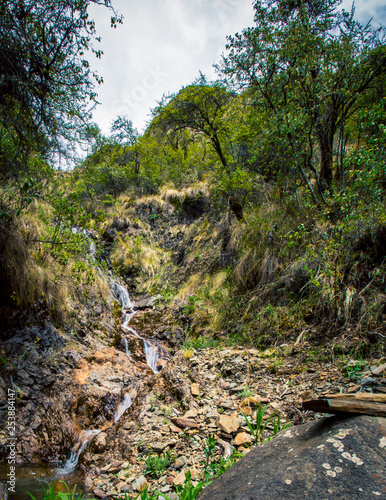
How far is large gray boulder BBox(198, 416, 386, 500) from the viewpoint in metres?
1.01

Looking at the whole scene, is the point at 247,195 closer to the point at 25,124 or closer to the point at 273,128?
the point at 273,128

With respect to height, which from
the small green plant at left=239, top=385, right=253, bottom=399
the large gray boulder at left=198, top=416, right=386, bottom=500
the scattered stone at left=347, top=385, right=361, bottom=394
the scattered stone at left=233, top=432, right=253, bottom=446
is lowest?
the small green plant at left=239, top=385, right=253, bottom=399

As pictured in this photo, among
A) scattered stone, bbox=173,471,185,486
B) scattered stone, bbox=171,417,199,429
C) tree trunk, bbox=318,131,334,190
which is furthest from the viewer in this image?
tree trunk, bbox=318,131,334,190

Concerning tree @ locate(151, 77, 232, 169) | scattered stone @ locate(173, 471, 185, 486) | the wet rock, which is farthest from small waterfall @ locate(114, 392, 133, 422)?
tree @ locate(151, 77, 232, 169)

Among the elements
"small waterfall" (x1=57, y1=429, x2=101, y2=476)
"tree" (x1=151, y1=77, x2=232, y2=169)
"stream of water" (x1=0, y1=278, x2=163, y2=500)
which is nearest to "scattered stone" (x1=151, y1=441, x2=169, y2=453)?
"stream of water" (x1=0, y1=278, x2=163, y2=500)

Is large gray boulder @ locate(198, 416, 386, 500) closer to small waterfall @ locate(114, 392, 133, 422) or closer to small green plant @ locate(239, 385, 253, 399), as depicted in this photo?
small green plant @ locate(239, 385, 253, 399)

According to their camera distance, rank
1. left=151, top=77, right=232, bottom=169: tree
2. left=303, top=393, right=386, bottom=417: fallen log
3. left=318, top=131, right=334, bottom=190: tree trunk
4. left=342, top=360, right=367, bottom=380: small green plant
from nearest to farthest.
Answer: left=303, top=393, right=386, bottom=417: fallen log
left=342, top=360, right=367, bottom=380: small green plant
left=318, top=131, right=334, bottom=190: tree trunk
left=151, top=77, right=232, bottom=169: tree

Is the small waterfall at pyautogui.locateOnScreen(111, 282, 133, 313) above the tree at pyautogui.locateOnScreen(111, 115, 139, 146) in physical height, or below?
below

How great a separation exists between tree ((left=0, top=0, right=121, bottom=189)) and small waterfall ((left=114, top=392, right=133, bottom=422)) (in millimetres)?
3875

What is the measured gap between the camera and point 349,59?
14.5 feet

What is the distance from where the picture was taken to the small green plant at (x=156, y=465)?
2353mm

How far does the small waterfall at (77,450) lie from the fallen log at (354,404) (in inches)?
129

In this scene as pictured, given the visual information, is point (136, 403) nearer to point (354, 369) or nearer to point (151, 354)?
point (151, 354)

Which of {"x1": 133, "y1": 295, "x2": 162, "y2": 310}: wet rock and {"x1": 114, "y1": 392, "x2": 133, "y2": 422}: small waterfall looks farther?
{"x1": 133, "y1": 295, "x2": 162, "y2": 310}: wet rock
